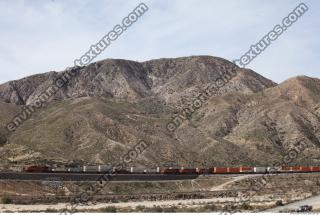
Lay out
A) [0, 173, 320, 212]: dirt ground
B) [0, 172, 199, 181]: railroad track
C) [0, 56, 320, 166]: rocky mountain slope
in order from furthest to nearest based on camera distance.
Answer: [0, 56, 320, 166]: rocky mountain slope < [0, 172, 199, 181]: railroad track < [0, 173, 320, 212]: dirt ground

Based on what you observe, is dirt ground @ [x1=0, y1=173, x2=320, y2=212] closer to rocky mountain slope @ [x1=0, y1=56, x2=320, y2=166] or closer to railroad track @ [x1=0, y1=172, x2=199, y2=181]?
railroad track @ [x1=0, y1=172, x2=199, y2=181]

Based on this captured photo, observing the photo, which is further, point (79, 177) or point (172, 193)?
point (79, 177)

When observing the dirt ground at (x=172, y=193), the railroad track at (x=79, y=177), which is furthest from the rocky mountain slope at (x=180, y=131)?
the dirt ground at (x=172, y=193)

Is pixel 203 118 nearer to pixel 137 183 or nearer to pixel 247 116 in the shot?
pixel 247 116

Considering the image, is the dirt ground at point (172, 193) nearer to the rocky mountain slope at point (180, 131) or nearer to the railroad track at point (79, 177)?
the railroad track at point (79, 177)

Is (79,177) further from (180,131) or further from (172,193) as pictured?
(180,131)

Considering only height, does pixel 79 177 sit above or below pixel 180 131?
below

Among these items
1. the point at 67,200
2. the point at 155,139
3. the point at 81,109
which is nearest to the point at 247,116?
the point at 155,139

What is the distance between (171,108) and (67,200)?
125558 mm

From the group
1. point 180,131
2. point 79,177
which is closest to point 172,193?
point 79,177

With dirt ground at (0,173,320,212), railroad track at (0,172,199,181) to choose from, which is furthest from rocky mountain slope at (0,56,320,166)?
dirt ground at (0,173,320,212)

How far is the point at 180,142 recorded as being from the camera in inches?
5217

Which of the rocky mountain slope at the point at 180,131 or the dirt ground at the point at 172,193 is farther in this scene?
the rocky mountain slope at the point at 180,131

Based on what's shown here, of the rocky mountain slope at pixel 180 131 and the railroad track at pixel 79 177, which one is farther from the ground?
the rocky mountain slope at pixel 180 131
